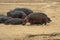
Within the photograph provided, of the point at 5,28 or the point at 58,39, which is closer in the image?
the point at 58,39

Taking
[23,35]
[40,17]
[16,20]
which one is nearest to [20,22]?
[16,20]

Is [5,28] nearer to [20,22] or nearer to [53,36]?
[20,22]

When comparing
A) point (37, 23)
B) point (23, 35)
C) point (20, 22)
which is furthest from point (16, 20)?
point (23, 35)

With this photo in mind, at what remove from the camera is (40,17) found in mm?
9195

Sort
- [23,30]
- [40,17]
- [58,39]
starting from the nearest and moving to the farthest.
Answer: [58,39]
[23,30]
[40,17]

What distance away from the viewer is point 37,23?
9.31 meters

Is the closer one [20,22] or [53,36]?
[53,36]

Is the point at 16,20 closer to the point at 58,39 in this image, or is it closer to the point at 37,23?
the point at 37,23

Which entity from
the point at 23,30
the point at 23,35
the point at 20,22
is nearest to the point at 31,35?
the point at 23,35

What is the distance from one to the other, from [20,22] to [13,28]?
2.80 feet

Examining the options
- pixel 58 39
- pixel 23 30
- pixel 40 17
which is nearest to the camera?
pixel 58 39

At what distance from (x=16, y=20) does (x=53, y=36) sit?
2255 mm

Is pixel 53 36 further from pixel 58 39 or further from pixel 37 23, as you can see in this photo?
pixel 37 23

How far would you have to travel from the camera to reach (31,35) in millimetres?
7602
